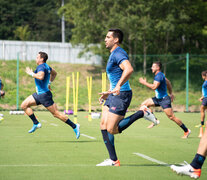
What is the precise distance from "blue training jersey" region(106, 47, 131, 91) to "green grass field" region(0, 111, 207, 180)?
4.28 feet

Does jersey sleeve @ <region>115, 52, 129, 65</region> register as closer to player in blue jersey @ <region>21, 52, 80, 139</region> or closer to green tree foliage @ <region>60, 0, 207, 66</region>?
player in blue jersey @ <region>21, 52, 80, 139</region>

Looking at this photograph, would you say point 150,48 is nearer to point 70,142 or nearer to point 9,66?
point 9,66

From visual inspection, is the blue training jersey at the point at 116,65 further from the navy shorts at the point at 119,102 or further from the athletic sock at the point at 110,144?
the athletic sock at the point at 110,144

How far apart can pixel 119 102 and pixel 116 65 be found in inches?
22.9

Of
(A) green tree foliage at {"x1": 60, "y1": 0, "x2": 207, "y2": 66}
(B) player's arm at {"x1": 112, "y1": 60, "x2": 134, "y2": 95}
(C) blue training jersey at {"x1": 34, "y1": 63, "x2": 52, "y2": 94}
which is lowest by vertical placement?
(C) blue training jersey at {"x1": 34, "y1": 63, "x2": 52, "y2": 94}

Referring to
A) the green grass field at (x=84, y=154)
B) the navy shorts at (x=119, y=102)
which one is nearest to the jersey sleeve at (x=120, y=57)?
the navy shorts at (x=119, y=102)

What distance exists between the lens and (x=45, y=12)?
7019cm

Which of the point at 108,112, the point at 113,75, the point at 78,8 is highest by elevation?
the point at 78,8

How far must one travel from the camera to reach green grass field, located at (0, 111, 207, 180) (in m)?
6.37

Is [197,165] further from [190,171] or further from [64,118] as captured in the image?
[64,118]

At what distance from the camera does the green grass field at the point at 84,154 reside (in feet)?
20.9

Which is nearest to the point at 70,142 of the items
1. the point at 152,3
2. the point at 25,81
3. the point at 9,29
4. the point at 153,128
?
the point at 153,128

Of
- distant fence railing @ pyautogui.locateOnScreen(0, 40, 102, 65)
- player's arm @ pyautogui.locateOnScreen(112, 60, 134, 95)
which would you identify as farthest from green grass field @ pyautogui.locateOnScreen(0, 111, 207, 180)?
distant fence railing @ pyautogui.locateOnScreen(0, 40, 102, 65)

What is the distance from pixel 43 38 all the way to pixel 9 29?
5579 mm
